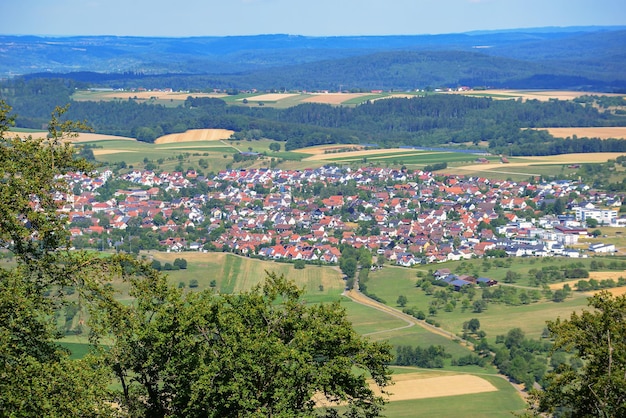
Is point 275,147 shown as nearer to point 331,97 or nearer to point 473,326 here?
point 331,97

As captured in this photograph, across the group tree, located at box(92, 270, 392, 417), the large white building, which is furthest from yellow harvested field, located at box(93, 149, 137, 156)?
tree, located at box(92, 270, 392, 417)

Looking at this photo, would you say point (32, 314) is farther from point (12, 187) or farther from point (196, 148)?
point (196, 148)

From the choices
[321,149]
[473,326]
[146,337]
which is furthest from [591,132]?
[146,337]

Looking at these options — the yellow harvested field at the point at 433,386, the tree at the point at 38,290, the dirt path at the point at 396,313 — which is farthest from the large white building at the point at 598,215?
the tree at the point at 38,290

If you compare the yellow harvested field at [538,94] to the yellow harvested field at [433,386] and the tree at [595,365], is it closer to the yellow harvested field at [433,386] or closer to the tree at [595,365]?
the yellow harvested field at [433,386]

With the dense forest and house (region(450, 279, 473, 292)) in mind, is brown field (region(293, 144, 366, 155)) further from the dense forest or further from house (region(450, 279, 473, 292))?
house (region(450, 279, 473, 292))

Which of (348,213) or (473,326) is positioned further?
(348,213)

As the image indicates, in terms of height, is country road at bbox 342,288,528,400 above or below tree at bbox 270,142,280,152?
above
